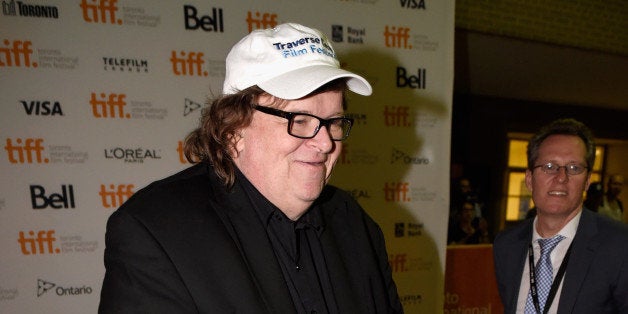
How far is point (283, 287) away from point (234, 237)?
20 cm

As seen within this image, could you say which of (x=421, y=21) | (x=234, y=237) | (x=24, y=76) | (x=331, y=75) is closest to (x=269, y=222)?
(x=234, y=237)

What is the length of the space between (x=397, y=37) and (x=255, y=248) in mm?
2537

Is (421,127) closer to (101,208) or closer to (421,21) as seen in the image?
(421,21)

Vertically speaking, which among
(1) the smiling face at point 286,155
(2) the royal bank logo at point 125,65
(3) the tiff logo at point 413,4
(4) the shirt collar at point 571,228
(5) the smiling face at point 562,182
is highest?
(3) the tiff logo at point 413,4

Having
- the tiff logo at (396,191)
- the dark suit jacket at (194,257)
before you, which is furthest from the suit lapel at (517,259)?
the dark suit jacket at (194,257)

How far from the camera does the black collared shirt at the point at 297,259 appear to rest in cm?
98

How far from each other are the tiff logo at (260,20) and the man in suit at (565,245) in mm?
2038

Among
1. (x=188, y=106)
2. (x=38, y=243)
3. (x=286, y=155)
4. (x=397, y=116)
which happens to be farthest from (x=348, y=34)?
(x=38, y=243)

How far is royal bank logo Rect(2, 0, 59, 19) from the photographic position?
7.18 ft

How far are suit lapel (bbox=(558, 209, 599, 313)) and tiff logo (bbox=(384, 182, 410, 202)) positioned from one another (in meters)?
1.44

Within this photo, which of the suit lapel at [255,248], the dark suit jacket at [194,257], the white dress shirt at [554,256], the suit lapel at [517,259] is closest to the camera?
the dark suit jacket at [194,257]

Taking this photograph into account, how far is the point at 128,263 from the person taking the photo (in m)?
0.79

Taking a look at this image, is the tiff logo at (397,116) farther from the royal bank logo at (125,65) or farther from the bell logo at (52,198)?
the bell logo at (52,198)

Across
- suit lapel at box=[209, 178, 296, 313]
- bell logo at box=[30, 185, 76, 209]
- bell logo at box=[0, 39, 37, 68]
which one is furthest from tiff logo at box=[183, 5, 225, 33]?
suit lapel at box=[209, 178, 296, 313]
